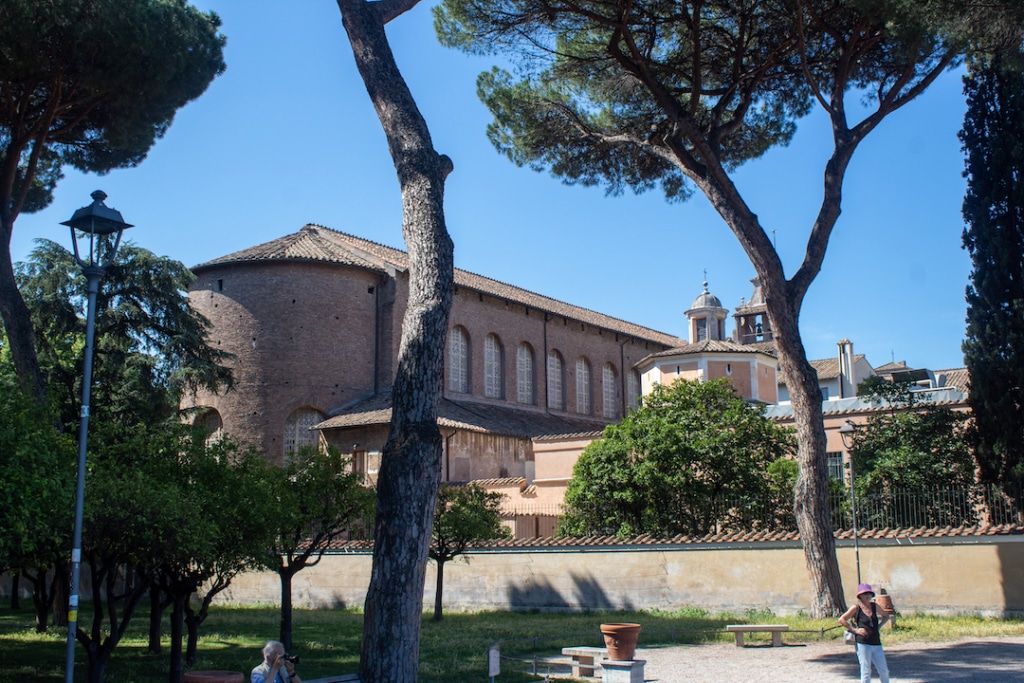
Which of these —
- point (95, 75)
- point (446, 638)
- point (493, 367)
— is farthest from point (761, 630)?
point (493, 367)

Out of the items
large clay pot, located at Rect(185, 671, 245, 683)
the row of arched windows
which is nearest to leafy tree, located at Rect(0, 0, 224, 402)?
large clay pot, located at Rect(185, 671, 245, 683)

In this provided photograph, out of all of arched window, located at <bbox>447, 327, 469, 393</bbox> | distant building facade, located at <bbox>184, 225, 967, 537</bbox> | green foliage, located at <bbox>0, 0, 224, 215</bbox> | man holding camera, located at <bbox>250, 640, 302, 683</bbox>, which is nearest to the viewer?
man holding camera, located at <bbox>250, 640, 302, 683</bbox>

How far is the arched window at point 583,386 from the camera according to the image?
1656 inches

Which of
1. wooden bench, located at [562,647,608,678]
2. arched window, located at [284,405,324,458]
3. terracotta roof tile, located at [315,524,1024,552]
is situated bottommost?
wooden bench, located at [562,647,608,678]

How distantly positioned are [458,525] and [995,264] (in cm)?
1142

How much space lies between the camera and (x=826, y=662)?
12.2 meters

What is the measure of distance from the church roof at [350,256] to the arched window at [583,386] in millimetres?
1711

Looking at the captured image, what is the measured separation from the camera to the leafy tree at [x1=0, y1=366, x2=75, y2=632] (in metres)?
8.31

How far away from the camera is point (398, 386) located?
29.0 ft

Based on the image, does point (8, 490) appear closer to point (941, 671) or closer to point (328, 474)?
point (328, 474)

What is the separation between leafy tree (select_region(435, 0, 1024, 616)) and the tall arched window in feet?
55.9

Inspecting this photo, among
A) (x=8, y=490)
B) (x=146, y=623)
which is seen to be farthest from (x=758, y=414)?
(x=8, y=490)

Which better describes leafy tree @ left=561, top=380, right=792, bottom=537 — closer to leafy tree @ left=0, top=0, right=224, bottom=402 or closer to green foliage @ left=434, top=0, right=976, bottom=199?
green foliage @ left=434, top=0, right=976, bottom=199

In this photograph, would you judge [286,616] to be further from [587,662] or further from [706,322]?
[706,322]
